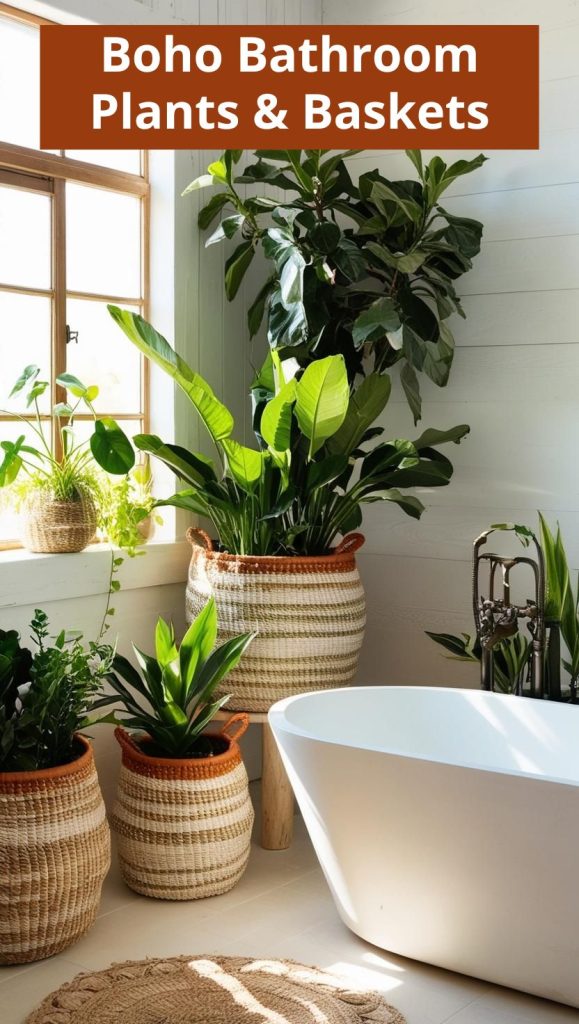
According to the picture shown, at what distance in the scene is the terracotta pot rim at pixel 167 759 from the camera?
110 inches

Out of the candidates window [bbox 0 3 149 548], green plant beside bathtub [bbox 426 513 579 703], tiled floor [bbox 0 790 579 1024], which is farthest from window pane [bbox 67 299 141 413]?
tiled floor [bbox 0 790 579 1024]

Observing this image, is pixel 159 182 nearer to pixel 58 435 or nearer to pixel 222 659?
pixel 58 435

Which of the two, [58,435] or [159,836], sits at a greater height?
[58,435]

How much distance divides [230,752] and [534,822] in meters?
0.96

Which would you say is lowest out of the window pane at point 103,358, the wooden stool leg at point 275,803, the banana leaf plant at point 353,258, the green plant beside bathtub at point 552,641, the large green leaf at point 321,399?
the wooden stool leg at point 275,803

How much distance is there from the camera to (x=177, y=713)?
283 centimetres

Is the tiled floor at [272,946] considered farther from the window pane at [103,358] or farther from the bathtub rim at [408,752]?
the window pane at [103,358]

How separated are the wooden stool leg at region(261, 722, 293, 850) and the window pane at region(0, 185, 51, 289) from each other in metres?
1.43

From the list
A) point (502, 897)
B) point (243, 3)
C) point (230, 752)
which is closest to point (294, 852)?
point (230, 752)

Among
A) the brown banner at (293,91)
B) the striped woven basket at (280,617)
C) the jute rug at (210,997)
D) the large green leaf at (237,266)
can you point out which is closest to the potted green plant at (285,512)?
the striped woven basket at (280,617)

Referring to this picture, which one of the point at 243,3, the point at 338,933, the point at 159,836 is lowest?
the point at 338,933

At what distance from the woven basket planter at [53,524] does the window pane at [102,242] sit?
0.65 meters

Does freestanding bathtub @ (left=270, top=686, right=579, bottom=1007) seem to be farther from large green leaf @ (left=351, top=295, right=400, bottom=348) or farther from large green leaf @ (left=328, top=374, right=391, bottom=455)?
large green leaf @ (left=351, top=295, right=400, bottom=348)

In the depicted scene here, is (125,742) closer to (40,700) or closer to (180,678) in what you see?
(180,678)
